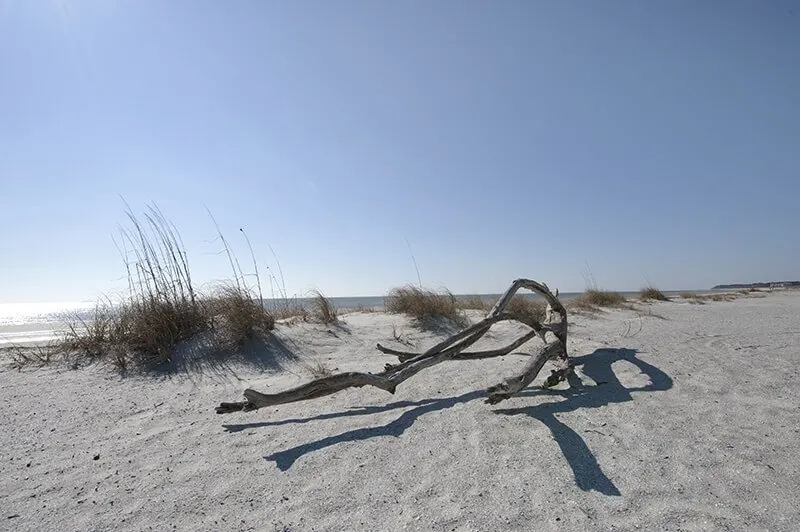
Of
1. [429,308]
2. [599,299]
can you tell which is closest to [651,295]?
[599,299]

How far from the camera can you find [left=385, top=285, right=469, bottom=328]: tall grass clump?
6.90 metres

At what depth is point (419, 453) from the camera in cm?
242

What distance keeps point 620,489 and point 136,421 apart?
128 inches

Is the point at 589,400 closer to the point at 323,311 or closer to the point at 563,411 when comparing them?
the point at 563,411

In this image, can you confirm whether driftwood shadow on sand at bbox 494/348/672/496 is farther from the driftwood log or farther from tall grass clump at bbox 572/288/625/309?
tall grass clump at bbox 572/288/625/309

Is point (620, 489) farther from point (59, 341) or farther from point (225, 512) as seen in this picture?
point (59, 341)

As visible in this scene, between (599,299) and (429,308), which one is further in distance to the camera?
(599,299)

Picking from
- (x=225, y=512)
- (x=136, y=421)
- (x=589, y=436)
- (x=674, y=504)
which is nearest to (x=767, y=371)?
(x=589, y=436)

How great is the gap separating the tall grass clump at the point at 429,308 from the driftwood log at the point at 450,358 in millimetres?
2331

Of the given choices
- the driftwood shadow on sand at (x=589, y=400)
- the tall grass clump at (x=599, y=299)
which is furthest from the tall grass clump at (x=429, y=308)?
the tall grass clump at (x=599, y=299)

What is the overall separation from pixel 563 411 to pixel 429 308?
407 cm

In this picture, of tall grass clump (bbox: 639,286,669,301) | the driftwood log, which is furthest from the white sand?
tall grass clump (bbox: 639,286,669,301)

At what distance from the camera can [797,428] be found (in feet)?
8.82

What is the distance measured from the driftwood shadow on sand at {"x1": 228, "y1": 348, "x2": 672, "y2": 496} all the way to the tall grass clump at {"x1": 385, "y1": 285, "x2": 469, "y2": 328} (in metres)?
2.87
